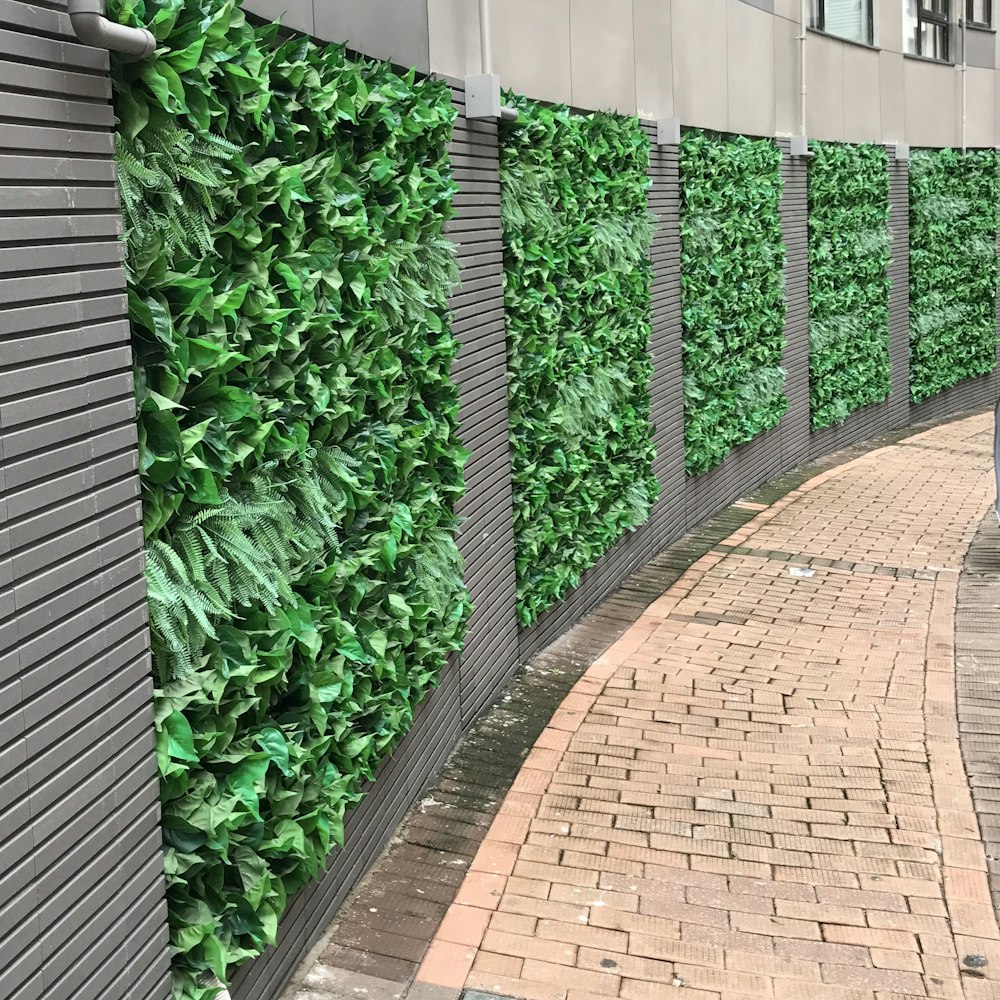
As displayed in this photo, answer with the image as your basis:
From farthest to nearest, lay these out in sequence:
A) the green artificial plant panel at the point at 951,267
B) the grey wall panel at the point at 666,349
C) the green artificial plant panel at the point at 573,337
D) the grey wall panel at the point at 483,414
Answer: the green artificial plant panel at the point at 951,267 → the grey wall panel at the point at 666,349 → the green artificial plant panel at the point at 573,337 → the grey wall panel at the point at 483,414

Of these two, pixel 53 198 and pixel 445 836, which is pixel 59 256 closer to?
pixel 53 198

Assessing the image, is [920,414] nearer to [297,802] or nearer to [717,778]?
[717,778]

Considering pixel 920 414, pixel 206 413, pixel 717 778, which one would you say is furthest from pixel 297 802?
pixel 920 414

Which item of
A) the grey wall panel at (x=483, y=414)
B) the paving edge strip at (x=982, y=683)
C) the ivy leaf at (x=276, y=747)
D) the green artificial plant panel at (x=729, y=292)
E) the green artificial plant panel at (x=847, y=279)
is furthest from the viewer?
the green artificial plant panel at (x=847, y=279)

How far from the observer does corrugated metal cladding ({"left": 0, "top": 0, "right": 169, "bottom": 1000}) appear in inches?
97.1

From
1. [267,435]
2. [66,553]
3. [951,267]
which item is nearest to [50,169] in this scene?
[66,553]

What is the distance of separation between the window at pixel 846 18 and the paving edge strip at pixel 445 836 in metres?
7.79

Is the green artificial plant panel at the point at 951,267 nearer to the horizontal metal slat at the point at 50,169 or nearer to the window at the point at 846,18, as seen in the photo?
the window at the point at 846,18

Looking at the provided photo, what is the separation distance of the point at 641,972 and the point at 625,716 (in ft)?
7.23

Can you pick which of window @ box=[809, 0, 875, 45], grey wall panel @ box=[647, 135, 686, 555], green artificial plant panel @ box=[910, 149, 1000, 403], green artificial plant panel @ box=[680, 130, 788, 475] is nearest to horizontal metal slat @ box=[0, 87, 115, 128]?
grey wall panel @ box=[647, 135, 686, 555]

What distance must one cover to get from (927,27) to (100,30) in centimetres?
1626

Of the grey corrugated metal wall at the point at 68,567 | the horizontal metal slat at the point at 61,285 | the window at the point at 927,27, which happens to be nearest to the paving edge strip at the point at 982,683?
the grey corrugated metal wall at the point at 68,567

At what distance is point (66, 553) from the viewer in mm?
2646

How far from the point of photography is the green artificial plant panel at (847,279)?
1298cm
